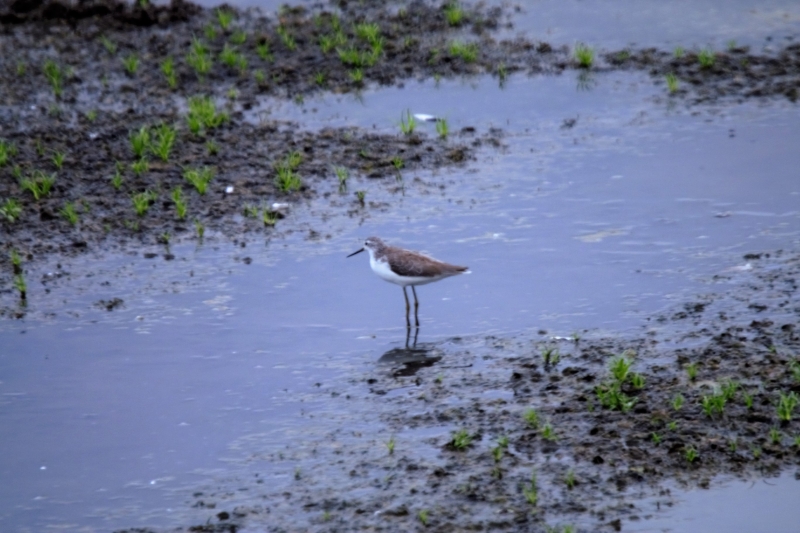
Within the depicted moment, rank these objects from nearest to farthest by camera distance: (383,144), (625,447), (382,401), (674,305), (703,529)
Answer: (703,529) → (625,447) → (382,401) → (674,305) → (383,144)

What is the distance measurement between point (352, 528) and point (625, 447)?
1.97 m

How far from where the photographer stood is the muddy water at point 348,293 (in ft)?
26.7

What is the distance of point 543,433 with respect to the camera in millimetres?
7707

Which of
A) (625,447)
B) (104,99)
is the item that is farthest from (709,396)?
(104,99)

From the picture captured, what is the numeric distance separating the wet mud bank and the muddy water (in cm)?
18

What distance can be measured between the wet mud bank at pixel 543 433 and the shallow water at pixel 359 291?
0.25 metres

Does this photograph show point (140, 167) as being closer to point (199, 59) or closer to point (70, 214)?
point (70, 214)

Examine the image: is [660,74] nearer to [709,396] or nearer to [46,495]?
[709,396]

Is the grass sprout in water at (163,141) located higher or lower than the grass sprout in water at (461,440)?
higher

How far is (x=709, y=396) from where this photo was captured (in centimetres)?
799

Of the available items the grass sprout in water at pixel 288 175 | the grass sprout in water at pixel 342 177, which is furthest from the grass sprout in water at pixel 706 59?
the grass sprout in water at pixel 288 175

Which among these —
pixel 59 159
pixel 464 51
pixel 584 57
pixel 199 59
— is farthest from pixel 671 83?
pixel 59 159

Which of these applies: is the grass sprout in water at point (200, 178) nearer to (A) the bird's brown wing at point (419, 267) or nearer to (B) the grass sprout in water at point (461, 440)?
(A) the bird's brown wing at point (419, 267)

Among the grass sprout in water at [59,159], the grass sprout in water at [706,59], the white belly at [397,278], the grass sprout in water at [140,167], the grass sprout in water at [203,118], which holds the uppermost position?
the grass sprout in water at [706,59]
